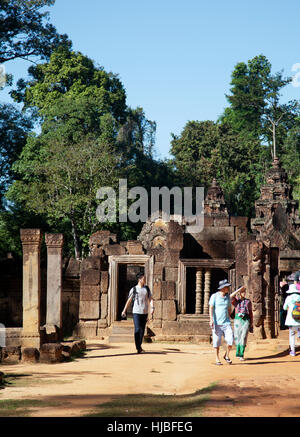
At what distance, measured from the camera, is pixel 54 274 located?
15648 mm

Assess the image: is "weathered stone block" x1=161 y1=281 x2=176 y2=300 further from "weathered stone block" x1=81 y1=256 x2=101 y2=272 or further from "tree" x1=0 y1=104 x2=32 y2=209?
"tree" x1=0 y1=104 x2=32 y2=209

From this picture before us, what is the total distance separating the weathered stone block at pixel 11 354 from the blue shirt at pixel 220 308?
3.77 meters

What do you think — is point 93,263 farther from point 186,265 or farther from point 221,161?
point 221,161

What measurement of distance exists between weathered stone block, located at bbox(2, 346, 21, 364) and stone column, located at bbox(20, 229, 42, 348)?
1.38 feet

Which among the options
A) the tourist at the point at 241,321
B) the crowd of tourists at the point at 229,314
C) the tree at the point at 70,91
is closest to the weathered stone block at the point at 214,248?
the crowd of tourists at the point at 229,314

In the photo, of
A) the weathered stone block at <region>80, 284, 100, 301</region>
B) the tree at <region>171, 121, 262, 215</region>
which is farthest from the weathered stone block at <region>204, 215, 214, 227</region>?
the tree at <region>171, 121, 262, 215</region>

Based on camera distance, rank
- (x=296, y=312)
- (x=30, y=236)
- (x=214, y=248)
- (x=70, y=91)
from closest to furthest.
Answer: (x=296, y=312) → (x=30, y=236) → (x=214, y=248) → (x=70, y=91)

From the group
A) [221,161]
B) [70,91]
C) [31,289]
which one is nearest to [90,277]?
[31,289]

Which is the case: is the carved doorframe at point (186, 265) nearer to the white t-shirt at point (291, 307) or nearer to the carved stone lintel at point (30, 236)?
the white t-shirt at point (291, 307)

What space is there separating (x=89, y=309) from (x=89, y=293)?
46 centimetres

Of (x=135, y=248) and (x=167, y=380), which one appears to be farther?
(x=135, y=248)

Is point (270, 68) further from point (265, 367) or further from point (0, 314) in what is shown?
point (265, 367)

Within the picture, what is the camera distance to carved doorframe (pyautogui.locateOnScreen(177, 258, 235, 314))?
61.9 feet
